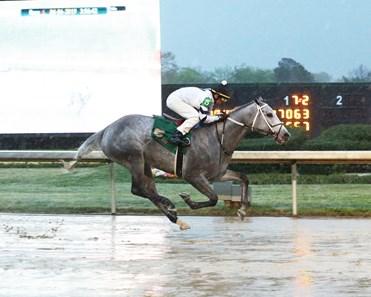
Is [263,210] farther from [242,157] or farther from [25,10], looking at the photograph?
[25,10]

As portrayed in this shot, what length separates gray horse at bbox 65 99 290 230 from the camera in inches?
541

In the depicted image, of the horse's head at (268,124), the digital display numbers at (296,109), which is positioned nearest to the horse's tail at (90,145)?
the horse's head at (268,124)

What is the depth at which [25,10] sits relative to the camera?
23359 mm

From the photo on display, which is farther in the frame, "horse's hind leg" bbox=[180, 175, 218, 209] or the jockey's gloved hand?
the jockey's gloved hand

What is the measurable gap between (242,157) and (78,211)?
248 centimetres

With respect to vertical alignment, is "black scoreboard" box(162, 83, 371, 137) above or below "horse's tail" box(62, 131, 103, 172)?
above

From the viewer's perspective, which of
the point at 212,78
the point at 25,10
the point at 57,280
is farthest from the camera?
the point at 212,78

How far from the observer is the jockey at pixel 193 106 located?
1370 cm

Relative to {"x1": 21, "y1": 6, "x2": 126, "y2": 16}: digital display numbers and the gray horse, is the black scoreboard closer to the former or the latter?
{"x1": 21, "y1": 6, "x2": 126, "y2": 16}: digital display numbers

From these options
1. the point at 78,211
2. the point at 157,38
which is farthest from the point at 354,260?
the point at 157,38

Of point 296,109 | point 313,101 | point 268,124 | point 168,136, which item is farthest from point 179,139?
point 313,101

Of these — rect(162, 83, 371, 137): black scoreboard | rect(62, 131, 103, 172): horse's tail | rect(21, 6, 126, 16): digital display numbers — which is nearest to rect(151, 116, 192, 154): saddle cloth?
rect(62, 131, 103, 172): horse's tail

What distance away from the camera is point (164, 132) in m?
13.8

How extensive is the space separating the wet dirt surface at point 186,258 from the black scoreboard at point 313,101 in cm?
596
